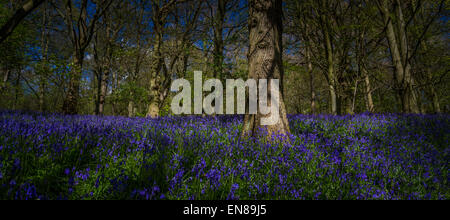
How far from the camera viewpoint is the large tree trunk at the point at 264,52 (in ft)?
11.5

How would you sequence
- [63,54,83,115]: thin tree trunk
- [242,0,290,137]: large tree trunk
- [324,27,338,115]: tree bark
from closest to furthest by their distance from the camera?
[242,0,290,137]: large tree trunk, [63,54,83,115]: thin tree trunk, [324,27,338,115]: tree bark

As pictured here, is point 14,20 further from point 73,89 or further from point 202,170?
point 73,89

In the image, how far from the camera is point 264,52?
353 cm

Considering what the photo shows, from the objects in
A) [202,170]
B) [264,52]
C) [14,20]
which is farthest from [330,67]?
[14,20]

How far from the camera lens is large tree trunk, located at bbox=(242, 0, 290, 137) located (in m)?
3.50

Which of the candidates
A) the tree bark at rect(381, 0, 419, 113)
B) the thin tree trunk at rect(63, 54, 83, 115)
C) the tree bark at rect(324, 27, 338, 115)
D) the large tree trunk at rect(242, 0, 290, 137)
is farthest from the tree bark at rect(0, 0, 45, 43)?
the tree bark at rect(381, 0, 419, 113)

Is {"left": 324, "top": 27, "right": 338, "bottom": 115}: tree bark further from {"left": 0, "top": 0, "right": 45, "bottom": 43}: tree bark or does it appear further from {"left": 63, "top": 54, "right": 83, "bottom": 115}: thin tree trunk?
{"left": 63, "top": 54, "right": 83, "bottom": 115}: thin tree trunk

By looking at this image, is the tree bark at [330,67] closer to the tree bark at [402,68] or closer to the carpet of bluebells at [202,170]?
the tree bark at [402,68]

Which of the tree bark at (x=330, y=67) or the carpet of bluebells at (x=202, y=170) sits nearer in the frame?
the carpet of bluebells at (x=202, y=170)

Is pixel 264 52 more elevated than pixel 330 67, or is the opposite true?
pixel 330 67

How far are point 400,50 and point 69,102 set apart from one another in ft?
42.3

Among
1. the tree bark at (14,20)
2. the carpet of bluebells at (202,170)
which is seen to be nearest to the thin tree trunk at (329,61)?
the carpet of bluebells at (202,170)

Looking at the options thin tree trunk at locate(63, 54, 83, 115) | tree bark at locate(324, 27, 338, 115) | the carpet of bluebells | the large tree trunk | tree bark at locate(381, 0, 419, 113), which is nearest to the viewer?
the carpet of bluebells

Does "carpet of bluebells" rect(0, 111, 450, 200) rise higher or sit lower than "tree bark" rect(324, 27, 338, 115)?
lower
